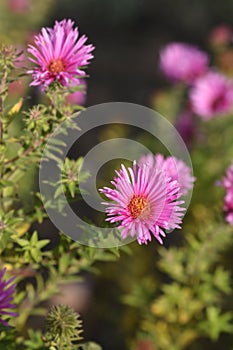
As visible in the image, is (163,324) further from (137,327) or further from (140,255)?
(140,255)

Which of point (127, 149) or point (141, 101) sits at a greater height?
point (141, 101)

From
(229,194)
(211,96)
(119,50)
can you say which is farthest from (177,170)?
(119,50)

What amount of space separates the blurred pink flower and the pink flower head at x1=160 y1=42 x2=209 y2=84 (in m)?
0.78

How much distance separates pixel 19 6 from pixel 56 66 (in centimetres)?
169

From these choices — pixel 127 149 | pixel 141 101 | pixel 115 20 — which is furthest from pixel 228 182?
pixel 115 20

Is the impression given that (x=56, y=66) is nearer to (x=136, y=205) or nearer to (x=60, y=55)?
(x=60, y=55)

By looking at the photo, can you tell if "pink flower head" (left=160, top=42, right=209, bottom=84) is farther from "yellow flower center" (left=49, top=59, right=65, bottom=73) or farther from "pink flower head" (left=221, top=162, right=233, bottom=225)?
"yellow flower center" (left=49, top=59, right=65, bottom=73)

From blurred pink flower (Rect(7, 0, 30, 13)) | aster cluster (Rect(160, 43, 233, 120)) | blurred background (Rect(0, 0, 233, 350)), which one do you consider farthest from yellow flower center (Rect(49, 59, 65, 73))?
blurred pink flower (Rect(7, 0, 30, 13))

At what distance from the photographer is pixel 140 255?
5.85 feet

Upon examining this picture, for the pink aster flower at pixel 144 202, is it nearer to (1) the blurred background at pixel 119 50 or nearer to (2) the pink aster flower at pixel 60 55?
(2) the pink aster flower at pixel 60 55

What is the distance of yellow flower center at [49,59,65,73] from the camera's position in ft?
2.74

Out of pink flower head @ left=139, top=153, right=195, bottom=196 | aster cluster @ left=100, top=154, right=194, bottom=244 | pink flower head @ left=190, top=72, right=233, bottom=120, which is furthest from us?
pink flower head @ left=190, top=72, right=233, bottom=120

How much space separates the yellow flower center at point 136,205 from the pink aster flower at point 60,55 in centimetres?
20

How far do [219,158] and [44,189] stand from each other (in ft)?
3.50
